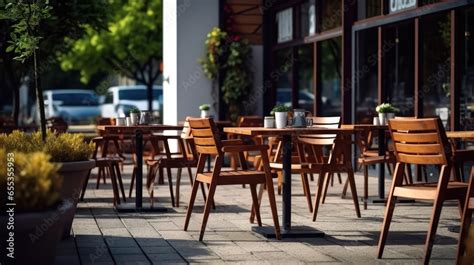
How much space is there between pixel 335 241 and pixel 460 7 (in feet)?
15.6

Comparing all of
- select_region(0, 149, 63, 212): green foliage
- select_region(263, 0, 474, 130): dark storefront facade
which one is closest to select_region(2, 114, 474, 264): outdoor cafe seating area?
select_region(263, 0, 474, 130): dark storefront facade

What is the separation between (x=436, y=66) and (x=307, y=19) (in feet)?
14.7

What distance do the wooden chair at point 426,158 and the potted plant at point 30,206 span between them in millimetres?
2257

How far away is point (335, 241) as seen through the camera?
7379 mm

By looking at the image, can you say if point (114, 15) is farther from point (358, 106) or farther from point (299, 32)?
point (358, 106)

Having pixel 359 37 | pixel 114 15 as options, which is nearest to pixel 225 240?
pixel 359 37

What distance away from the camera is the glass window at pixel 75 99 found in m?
35.9

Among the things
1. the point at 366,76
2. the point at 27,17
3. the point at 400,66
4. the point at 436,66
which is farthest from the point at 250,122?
the point at 27,17

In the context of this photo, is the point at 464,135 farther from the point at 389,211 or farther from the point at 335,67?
the point at 335,67

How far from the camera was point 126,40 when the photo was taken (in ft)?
96.7

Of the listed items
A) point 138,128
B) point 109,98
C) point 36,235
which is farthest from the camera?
point 109,98

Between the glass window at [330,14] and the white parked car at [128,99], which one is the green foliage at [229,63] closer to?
the glass window at [330,14]

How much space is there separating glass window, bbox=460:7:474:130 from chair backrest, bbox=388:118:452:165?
16.3 feet

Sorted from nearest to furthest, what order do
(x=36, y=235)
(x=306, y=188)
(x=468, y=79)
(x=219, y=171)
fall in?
(x=36, y=235) < (x=219, y=171) < (x=306, y=188) < (x=468, y=79)
